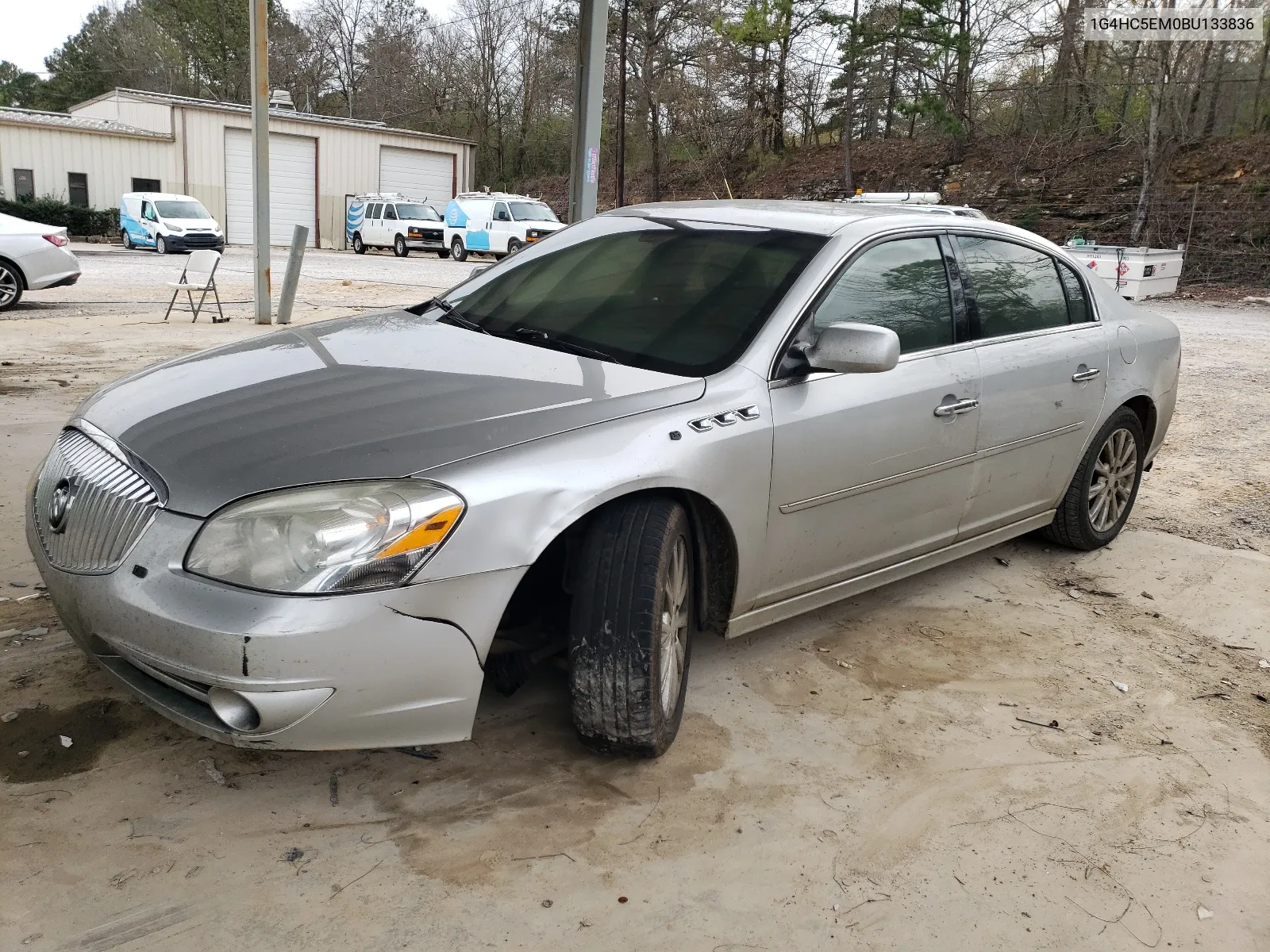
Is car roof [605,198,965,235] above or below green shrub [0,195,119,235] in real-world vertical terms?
above

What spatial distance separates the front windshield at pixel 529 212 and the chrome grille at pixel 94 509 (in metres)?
26.1

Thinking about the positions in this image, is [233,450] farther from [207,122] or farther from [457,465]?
[207,122]

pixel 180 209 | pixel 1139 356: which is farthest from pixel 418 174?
pixel 1139 356

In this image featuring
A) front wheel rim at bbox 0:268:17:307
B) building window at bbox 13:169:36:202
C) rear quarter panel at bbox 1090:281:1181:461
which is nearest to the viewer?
rear quarter panel at bbox 1090:281:1181:461

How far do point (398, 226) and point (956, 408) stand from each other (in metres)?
28.4

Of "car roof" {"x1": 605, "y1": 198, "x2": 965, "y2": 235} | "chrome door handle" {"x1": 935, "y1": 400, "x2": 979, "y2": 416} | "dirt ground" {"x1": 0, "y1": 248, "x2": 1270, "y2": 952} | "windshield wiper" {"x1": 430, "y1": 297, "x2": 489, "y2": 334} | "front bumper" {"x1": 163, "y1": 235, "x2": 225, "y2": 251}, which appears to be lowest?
"dirt ground" {"x1": 0, "y1": 248, "x2": 1270, "y2": 952}

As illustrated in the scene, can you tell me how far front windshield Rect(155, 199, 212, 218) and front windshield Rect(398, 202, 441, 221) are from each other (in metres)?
5.15

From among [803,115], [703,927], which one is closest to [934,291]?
[703,927]

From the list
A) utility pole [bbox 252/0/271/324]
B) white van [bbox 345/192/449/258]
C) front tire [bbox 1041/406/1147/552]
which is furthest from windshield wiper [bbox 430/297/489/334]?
white van [bbox 345/192/449/258]

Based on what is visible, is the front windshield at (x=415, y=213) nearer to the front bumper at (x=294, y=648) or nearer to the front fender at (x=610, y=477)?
the front fender at (x=610, y=477)

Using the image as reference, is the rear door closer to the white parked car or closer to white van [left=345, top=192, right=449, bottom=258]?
the white parked car

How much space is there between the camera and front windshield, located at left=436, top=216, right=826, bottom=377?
3.26m

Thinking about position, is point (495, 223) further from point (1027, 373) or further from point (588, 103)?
point (1027, 373)

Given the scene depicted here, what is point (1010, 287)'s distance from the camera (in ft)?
13.6
